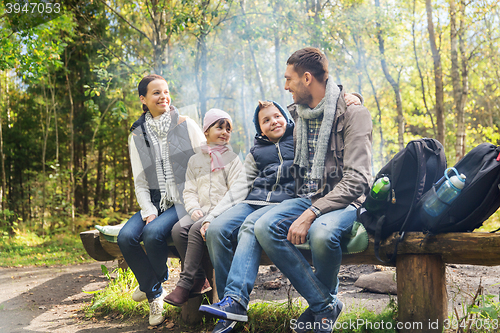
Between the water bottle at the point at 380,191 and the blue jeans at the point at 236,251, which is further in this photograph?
the blue jeans at the point at 236,251

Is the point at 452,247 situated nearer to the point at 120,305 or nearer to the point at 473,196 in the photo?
the point at 473,196

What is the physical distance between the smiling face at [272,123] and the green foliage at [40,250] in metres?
5.81

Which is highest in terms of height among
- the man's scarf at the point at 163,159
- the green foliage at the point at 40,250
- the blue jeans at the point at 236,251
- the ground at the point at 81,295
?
the man's scarf at the point at 163,159

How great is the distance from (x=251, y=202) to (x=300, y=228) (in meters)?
0.63

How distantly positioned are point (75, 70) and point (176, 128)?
395 inches

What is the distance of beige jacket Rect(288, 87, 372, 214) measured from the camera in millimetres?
2254

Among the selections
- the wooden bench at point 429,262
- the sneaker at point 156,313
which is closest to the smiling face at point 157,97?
the sneaker at point 156,313

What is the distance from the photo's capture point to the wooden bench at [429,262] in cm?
193

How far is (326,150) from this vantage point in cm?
244

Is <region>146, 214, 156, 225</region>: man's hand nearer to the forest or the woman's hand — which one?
the woman's hand

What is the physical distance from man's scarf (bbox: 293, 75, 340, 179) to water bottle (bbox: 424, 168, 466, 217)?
73 centimetres

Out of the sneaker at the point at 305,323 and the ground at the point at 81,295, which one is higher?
the sneaker at the point at 305,323

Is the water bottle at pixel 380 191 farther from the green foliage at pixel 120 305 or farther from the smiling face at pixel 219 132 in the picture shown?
the green foliage at pixel 120 305

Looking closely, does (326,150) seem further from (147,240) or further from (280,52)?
(280,52)
